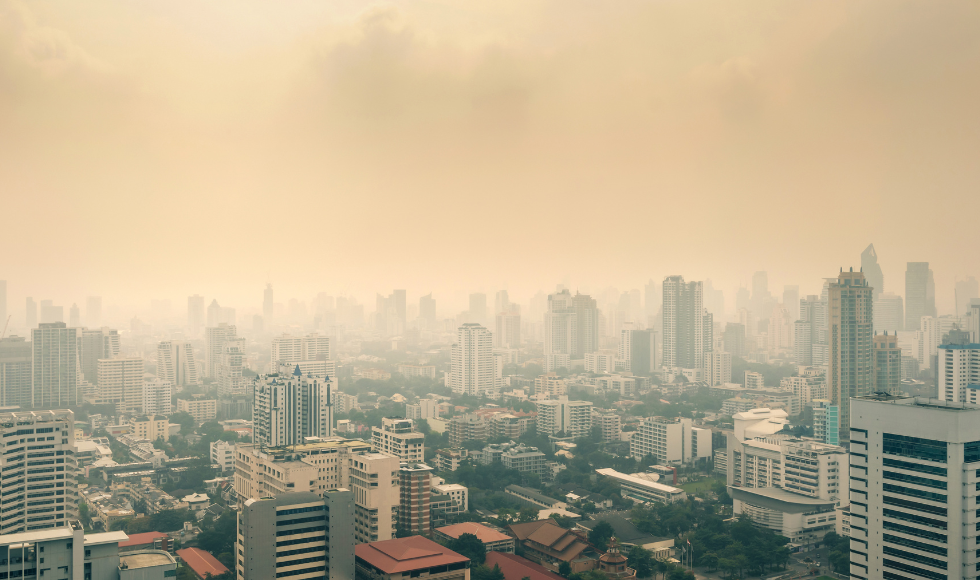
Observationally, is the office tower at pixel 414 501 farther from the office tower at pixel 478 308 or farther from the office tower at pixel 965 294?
the office tower at pixel 478 308

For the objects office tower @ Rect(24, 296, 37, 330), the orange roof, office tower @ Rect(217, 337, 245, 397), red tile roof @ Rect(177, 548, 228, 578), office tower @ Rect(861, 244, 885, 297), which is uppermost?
office tower @ Rect(861, 244, 885, 297)

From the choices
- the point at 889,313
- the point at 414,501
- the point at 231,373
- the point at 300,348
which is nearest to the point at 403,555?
the point at 414,501

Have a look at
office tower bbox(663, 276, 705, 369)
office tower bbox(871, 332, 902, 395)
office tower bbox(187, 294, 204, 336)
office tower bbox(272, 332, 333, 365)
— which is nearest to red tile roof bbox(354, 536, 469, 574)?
office tower bbox(871, 332, 902, 395)

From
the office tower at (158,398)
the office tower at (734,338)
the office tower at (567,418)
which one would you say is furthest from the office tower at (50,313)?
the office tower at (734,338)

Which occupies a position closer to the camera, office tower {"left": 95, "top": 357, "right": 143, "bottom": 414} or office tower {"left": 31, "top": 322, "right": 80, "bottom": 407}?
office tower {"left": 31, "top": 322, "right": 80, "bottom": 407}

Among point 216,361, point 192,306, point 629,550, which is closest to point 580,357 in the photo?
point 216,361

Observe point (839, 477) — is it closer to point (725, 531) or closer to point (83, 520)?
point (725, 531)

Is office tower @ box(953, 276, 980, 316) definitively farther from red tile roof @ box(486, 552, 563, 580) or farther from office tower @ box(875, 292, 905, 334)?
red tile roof @ box(486, 552, 563, 580)
